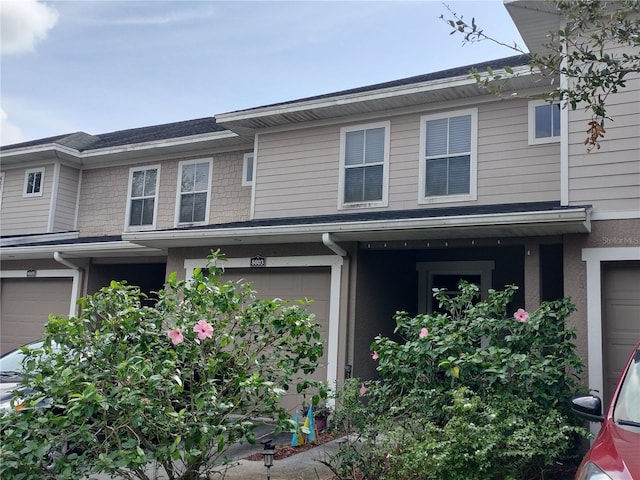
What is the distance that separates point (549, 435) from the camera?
203 inches

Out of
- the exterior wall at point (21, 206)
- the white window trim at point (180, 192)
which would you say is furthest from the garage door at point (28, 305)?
the white window trim at point (180, 192)

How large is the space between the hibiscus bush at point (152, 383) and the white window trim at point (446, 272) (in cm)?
590

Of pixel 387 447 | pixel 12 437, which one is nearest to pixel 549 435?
pixel 387 447

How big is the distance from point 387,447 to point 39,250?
33.3 ft

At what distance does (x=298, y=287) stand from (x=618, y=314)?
4.82 m

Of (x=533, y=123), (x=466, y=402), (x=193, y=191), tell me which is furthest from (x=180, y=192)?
(x=466, y=402)

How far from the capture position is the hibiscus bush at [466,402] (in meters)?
4.92

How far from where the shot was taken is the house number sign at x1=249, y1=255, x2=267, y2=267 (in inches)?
383

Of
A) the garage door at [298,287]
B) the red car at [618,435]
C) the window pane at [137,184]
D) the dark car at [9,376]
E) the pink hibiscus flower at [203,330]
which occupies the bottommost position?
the dark car at [9,376]

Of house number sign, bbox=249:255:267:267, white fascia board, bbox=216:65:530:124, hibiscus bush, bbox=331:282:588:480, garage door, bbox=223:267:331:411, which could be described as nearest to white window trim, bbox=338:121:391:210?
white fascia board, bbox=216:65:530:124

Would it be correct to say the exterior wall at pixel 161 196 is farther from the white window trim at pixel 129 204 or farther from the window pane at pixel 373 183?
the window pane at pixel 373 183

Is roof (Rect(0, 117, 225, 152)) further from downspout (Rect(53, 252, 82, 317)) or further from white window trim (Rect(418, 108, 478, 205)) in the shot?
white window trim (Rect(418, 108, 478, 205))

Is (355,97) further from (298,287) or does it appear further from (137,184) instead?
(137,184)

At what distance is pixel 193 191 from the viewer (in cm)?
1307
